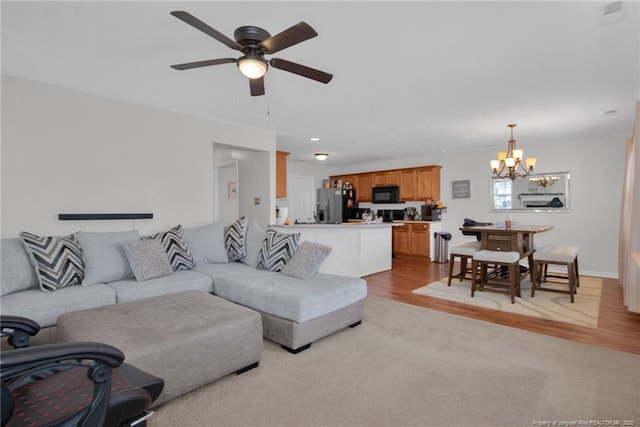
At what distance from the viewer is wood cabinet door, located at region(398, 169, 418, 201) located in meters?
7.46

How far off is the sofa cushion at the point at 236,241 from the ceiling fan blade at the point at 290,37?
97.5 inches

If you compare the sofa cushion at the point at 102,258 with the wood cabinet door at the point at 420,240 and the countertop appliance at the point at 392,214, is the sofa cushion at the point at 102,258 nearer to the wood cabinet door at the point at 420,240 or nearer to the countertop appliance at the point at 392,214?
the wood cabinet door at the point at 420,240

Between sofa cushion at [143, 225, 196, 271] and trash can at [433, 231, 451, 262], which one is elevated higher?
sofa cushion at [143, 225, 196, 271]

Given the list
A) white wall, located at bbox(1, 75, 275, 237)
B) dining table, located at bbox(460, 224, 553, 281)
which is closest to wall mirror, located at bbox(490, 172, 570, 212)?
dining table, located at bbox(460, 224, 553, 281)

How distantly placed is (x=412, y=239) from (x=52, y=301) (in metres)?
6.32

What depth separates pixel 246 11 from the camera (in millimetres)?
1980

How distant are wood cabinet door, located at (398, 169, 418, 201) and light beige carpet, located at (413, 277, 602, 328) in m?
3.01

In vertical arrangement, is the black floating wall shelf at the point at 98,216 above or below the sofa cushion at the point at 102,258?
above

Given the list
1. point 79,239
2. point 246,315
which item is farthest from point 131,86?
point 246,315

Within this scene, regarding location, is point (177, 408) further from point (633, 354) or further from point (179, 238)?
point (633, 354)

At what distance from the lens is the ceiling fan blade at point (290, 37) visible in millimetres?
1712

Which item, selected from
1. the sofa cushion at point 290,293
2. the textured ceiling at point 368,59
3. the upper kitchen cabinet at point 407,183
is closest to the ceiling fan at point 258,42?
the textured ceiling at point 368,59

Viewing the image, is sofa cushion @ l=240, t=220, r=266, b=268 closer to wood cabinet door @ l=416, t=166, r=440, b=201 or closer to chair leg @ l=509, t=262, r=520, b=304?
chair leg @ l=509, t=262, r=520, b=304

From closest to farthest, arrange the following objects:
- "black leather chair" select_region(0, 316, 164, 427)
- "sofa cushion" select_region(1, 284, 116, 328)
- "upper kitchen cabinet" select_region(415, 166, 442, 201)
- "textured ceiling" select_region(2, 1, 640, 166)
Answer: "black leather chair" select_region(0, 316, 164, 427)
"textured ceiling" select_region(2, 1, 640, 166)
"sofa cushion" select_region(1, 284, 116, 328)
"upper kitchen cabinet" select_region(415, 166, 442, 201)
